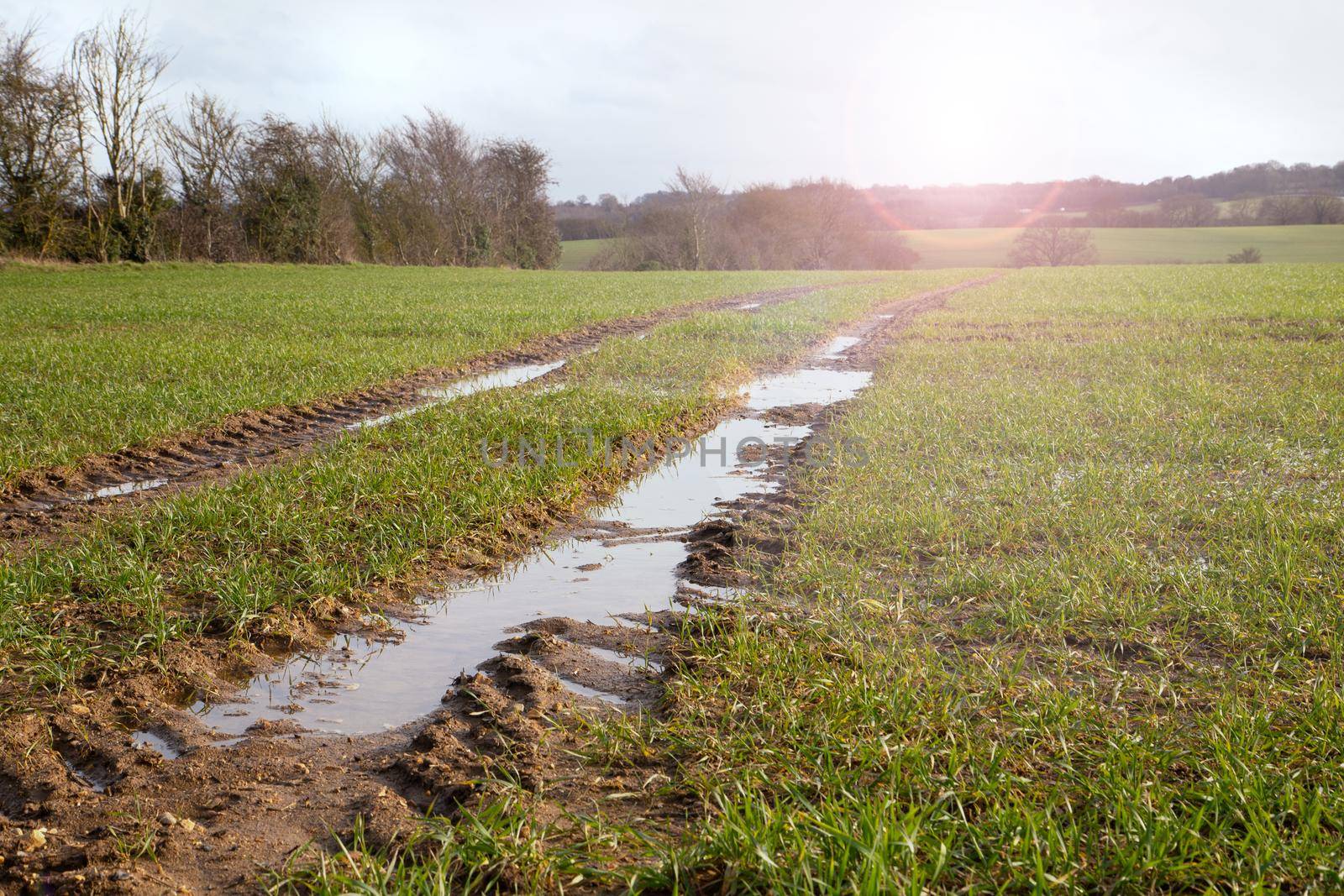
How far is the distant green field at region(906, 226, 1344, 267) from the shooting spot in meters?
55.5

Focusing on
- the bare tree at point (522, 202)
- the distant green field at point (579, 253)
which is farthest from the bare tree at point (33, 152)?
the distant green field at point (579, 253)

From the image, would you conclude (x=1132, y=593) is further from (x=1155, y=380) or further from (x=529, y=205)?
(x=529, y=205)

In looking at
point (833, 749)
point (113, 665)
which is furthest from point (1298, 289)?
point (113, 665)

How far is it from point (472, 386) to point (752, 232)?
57077 millimetres

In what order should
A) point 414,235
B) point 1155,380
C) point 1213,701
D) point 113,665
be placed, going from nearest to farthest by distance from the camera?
point 1213,701, point 113,665, point 1155,380, point 414,235

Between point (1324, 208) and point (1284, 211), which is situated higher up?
point (1284, 211)

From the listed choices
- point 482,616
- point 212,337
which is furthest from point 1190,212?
point 482,616

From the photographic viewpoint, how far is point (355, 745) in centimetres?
289

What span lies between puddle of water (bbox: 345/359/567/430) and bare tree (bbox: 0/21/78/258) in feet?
93.1

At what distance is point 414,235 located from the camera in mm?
48094

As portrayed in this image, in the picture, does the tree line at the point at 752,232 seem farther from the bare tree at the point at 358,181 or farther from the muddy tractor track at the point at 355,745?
the muddy tractor track at the point at 355,745

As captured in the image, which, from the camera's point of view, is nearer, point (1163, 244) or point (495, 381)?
point (495, 381)

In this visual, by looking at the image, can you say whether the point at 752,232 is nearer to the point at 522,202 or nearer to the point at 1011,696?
the point at 522,202

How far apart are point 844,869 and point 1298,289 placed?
24.0 meters
